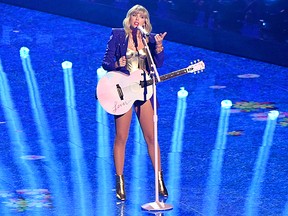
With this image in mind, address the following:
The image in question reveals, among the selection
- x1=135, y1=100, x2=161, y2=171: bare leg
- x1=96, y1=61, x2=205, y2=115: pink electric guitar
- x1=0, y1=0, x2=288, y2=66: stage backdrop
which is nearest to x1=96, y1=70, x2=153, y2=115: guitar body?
x1=96, y1=61, x2=205, y2=115: pink electric guitar

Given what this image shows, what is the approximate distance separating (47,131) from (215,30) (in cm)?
443

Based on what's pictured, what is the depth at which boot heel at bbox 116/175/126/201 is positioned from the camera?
7.96 metres

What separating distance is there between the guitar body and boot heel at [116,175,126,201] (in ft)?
2.10

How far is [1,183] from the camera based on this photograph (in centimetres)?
834

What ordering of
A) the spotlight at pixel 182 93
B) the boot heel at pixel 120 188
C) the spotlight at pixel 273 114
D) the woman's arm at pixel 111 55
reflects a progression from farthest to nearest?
the spotlight at pixel 182 93, the spotlight at pixel 273 114, the boot heel at pixel 120 188, the woman's arm at pixel 111 55

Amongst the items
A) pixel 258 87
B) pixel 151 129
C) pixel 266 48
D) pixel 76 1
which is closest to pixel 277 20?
pixel 266 48

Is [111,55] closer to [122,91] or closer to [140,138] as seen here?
[122,91]

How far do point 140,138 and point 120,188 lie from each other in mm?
1752

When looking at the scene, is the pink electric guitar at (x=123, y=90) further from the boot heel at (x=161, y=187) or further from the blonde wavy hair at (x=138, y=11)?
the boot heel at (x=161, y=187)

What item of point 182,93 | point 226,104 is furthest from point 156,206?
point 182,93

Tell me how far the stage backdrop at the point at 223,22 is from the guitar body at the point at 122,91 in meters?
5.43

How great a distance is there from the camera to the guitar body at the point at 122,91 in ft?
25.3

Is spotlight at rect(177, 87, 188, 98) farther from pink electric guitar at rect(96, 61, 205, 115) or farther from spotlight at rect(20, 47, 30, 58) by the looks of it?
pink electric guitar at rect(96, 61, 205, 115)
